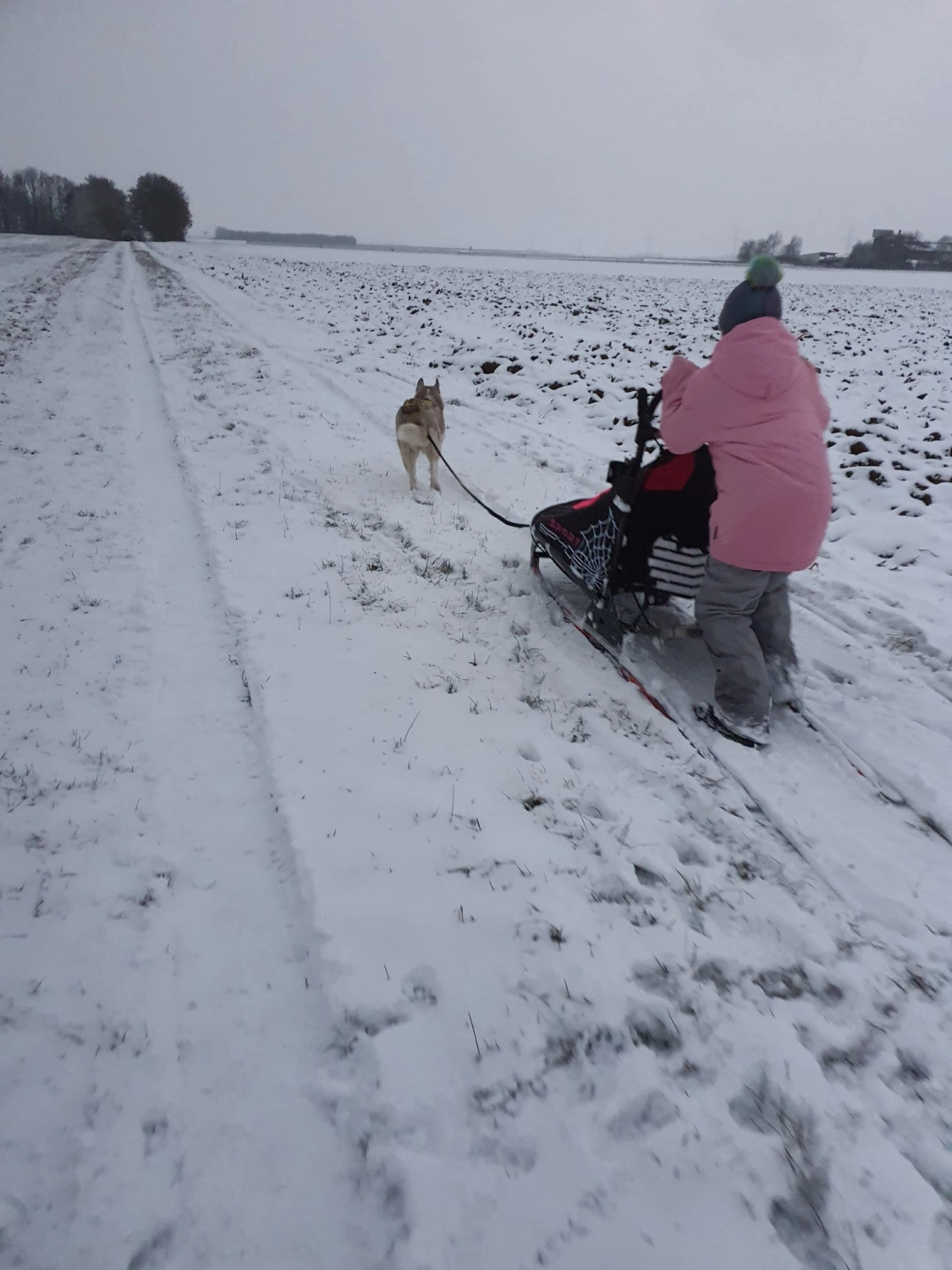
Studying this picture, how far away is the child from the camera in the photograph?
2.87 metres

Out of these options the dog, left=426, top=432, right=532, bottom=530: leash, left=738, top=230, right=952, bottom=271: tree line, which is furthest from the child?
left=738, top=230, right=952, bottom=271: tree line

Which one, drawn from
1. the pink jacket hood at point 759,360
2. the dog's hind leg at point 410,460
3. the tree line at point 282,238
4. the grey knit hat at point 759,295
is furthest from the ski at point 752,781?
the tree line at point 282,238

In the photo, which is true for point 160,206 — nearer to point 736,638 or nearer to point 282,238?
point 282,238

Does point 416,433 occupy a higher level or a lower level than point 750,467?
lower

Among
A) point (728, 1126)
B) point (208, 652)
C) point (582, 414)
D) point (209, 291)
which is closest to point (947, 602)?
point (728, 1126)

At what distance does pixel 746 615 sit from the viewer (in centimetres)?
327

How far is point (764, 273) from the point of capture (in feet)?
9.43

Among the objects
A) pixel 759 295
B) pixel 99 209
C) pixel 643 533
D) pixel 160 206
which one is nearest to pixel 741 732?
pixel 643 533

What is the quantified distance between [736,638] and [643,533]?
895mm

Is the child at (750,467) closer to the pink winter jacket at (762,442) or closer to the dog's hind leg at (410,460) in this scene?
the pink winter jacket at (762,442)

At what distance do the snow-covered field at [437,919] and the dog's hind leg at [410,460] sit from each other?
1165 mm

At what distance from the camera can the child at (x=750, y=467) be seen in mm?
2871

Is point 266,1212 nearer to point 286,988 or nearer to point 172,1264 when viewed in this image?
point 172,1264

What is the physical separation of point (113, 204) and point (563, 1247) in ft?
309
